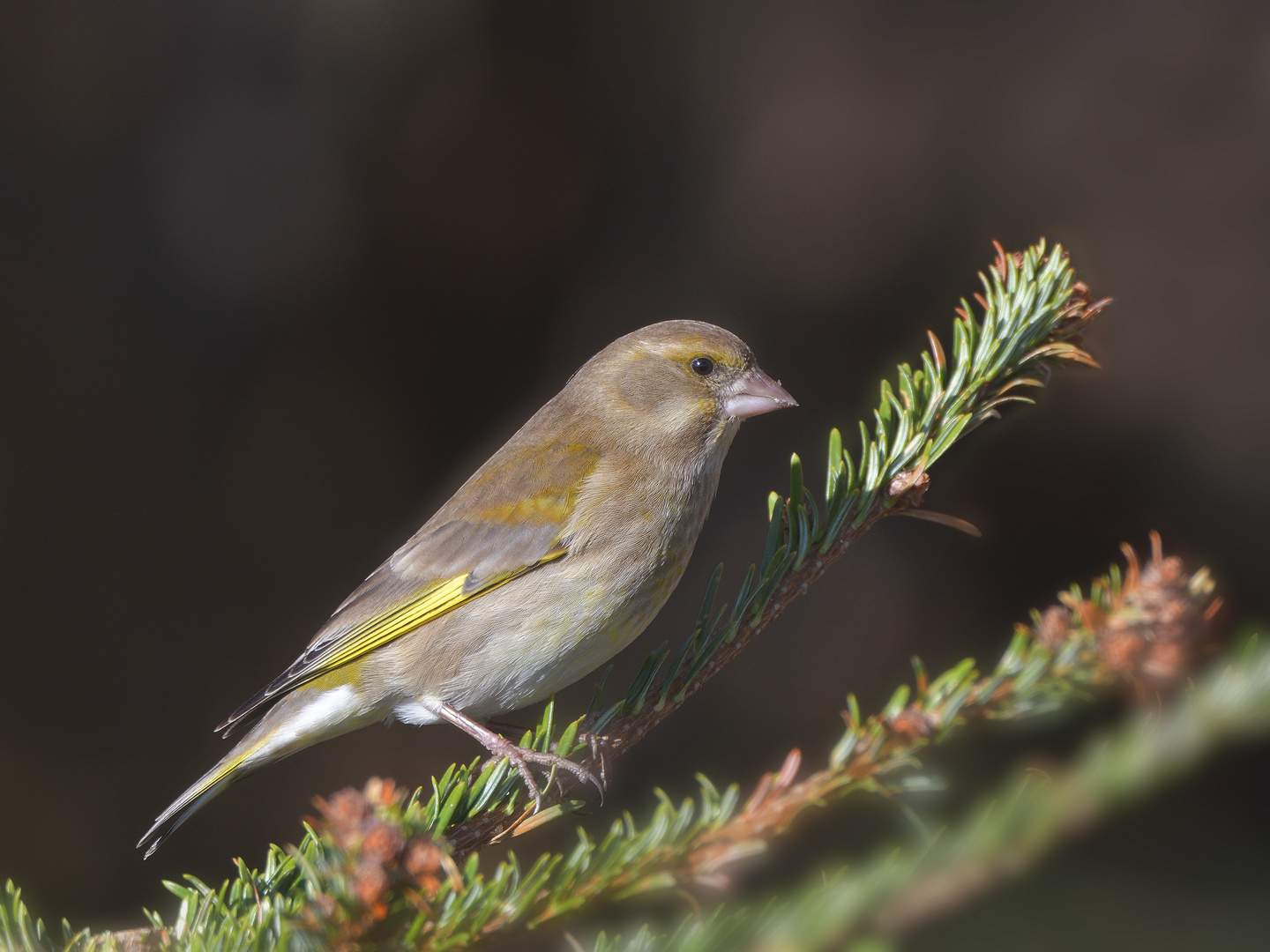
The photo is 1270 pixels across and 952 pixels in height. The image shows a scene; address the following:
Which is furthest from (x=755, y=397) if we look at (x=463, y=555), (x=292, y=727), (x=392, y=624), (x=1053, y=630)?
(x=1053, y=630)

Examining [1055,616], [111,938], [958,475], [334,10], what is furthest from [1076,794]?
[334,10]

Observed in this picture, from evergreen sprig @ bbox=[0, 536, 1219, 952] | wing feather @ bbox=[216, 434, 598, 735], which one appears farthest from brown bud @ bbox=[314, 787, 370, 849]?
wing feather @ bbox=[216, 434, 598, 735]

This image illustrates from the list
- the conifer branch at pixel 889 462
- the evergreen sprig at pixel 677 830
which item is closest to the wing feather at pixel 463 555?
the conifer branch at pixel 889 462

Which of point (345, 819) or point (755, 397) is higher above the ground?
point (755, 397)

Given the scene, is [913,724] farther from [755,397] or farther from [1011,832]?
[755,397]

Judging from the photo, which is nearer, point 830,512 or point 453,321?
point 830,512

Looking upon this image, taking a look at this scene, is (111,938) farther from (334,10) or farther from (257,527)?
(334,10)
